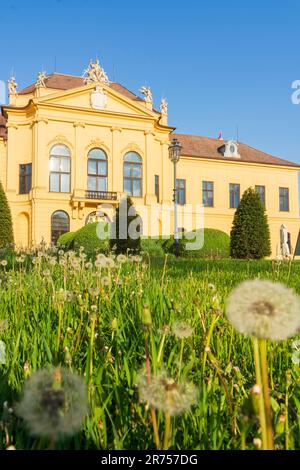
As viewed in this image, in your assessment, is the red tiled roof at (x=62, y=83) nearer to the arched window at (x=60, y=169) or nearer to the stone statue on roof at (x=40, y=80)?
the stone statue on roof at (x=40, y=80)

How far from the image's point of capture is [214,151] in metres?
40.7

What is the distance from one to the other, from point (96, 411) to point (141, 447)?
18 centimetres

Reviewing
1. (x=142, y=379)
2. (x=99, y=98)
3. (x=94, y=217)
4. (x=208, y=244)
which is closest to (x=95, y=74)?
(x=99, y=98)

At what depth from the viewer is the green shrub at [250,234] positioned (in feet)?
61.1

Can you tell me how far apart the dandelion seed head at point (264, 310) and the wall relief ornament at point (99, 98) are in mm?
33142

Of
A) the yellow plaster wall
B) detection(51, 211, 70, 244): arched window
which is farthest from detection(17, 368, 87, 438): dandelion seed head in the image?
detection(51, 211, 70, 244): arched window

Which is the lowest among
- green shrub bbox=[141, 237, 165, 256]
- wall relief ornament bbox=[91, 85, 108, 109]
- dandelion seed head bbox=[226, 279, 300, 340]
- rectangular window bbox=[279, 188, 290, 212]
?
dandelion seed head bbox=[226, 279, 300, 340]

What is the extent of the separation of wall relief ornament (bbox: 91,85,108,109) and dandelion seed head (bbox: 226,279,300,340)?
33.1 metres

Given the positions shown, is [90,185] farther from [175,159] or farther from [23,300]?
[23,300]

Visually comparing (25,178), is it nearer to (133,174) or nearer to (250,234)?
(133,174)

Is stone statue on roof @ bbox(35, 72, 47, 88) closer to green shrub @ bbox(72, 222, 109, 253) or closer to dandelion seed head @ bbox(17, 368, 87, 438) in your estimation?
green shrub @ bbox(72, 222, 109, 253)

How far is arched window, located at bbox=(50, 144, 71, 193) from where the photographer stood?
103 ft

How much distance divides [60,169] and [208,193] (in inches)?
586

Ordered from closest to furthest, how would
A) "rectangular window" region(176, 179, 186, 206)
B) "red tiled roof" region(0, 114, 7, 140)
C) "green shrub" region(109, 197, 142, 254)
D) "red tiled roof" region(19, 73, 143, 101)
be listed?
"green shrub" region(109, 197, 142, 254)
"red tiled roof" region(0, 114, 7, 140)
"red tiled roof" region(19, 73, 143, 101)
"rectangular window" region(176, 179, 186, 206)
